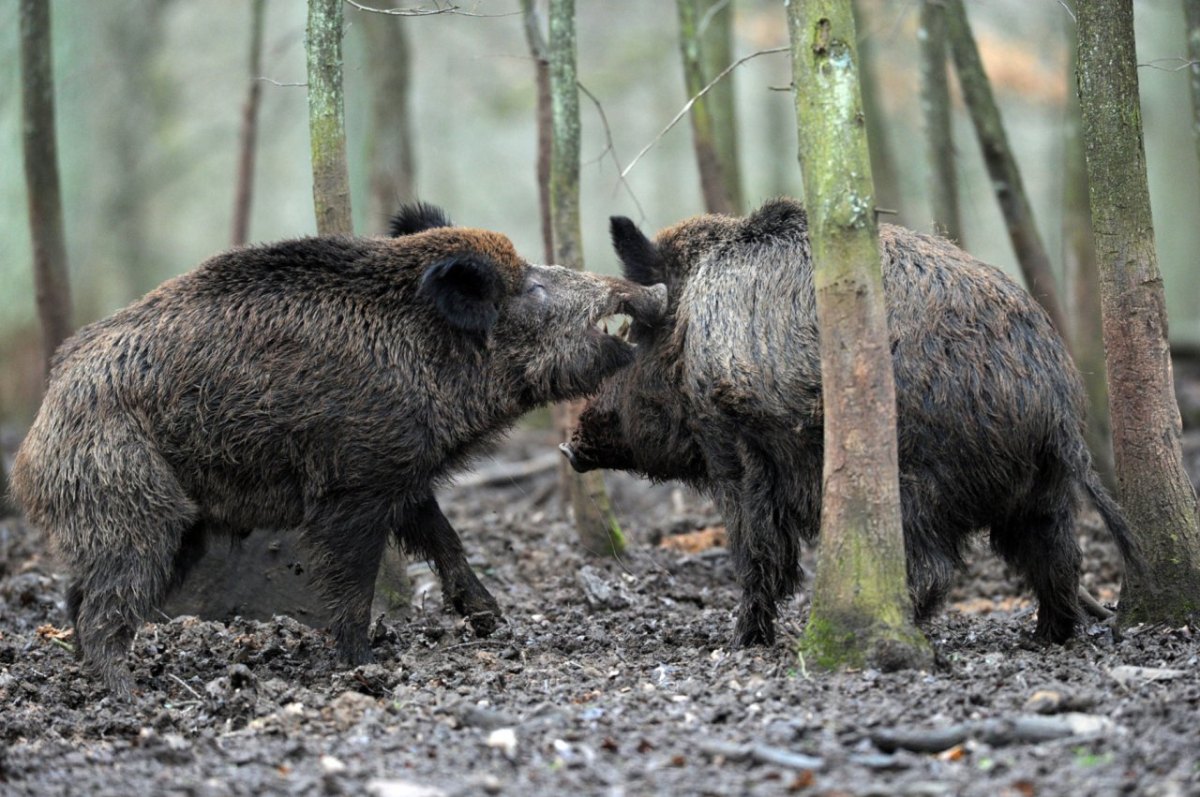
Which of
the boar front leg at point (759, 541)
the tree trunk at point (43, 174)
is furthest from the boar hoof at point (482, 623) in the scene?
the tree trunk at point (43, 174)

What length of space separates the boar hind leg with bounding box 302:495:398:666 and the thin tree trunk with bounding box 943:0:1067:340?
5.74 m

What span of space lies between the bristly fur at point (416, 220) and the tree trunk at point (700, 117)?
2741mm

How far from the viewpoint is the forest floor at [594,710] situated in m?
4.22

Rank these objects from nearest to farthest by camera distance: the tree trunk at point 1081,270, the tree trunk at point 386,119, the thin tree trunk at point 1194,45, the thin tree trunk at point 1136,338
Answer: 1. the thin tree trunk at point 1136,338
2. the thin tree trunk at point 1194,45
3. the tree trunk at point 1081,270
4. the tree trunk at point 386,119

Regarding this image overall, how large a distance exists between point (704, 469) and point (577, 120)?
2.76 m

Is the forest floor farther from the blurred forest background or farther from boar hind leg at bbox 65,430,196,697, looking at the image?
the blurred forest background

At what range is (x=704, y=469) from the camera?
7.52 metres

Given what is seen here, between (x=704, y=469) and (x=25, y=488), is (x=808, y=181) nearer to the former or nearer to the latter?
(x=704, y=469)

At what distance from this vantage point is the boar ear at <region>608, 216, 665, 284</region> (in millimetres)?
7453

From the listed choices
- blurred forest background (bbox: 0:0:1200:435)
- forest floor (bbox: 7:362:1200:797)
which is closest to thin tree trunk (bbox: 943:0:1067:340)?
forest floor (bbox: 7:362:1200:797)

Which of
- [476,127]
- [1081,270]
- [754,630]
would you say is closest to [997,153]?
[1081,270]

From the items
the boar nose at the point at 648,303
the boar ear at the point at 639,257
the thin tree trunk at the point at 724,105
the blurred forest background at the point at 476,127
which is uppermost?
the blurred forest background at the point at 476,127

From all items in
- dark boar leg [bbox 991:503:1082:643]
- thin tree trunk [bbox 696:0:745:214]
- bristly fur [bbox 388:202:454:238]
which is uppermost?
thin tree trunk [bbox 696:0:745:214]

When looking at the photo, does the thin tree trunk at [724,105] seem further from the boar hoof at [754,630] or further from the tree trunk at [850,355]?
the tree trunk at [850,355]
